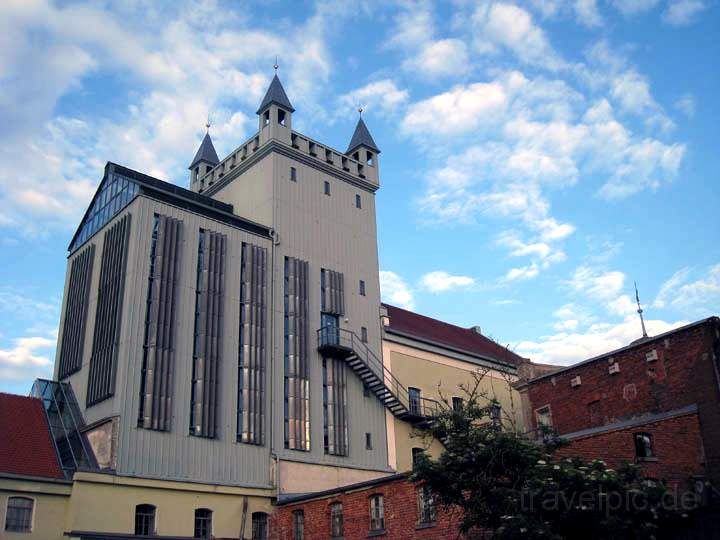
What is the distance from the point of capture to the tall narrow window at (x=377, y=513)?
2712cm

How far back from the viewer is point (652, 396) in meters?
29.1

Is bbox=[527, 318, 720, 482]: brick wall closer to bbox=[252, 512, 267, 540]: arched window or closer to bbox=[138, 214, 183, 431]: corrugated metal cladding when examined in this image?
bbox=[252, 512, 267, 540]: arched window

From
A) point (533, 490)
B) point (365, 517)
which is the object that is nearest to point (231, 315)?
point (365, 517)

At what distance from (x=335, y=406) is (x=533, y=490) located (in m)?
18.3

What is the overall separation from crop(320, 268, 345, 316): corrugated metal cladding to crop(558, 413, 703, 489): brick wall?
16.0 meters

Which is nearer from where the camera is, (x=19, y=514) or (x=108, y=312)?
(x=19, y=514)

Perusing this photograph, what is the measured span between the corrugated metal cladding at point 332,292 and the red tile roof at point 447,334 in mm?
3726

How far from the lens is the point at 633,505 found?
18.9 meters

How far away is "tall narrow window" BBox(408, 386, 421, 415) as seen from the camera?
40312 mm

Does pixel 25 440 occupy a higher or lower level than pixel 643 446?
higher

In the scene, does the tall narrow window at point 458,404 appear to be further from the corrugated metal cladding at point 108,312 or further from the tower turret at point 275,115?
the tower turret at point 275,115

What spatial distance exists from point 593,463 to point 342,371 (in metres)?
18.9

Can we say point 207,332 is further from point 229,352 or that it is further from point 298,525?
point 298,525

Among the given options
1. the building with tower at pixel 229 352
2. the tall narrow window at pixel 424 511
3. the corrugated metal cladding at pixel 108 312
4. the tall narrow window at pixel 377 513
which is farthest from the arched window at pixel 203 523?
the tall narrow window at pixel 424 511
